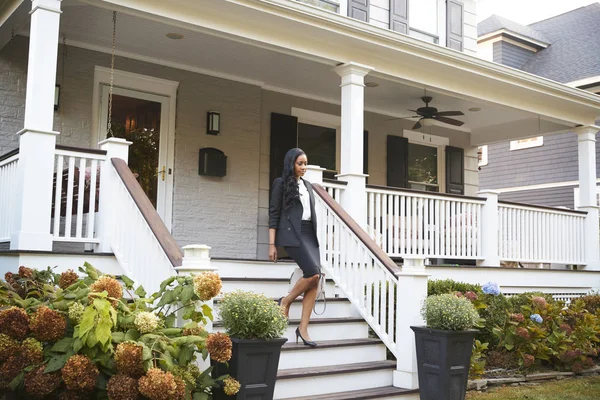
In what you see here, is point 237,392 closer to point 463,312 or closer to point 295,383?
point 295,383

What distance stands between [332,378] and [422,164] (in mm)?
6951

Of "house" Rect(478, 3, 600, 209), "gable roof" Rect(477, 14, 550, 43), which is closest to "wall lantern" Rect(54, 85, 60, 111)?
"house" Rect(478, 3, 600, 209)

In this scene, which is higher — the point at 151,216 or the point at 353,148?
the point at 353,148

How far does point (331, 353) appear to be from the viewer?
18.0 feet

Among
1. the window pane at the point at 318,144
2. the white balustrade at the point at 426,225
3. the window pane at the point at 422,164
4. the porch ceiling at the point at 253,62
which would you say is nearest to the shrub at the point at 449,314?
the white balustrade at the point at 426,225

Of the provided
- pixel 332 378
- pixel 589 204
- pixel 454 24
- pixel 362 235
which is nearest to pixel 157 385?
pixel 332 378

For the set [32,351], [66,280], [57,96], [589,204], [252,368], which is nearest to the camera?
[32,351]

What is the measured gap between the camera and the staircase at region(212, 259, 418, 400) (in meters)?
5.03

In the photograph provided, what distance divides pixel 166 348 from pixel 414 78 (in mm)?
5596

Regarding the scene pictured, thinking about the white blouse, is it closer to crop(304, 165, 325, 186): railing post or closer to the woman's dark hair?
the woman's dark hair

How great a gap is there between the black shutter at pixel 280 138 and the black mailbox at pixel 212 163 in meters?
0.85

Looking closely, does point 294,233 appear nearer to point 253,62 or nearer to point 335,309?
point 335,309

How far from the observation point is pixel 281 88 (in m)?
9.45

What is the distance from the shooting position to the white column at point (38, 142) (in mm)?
5375
